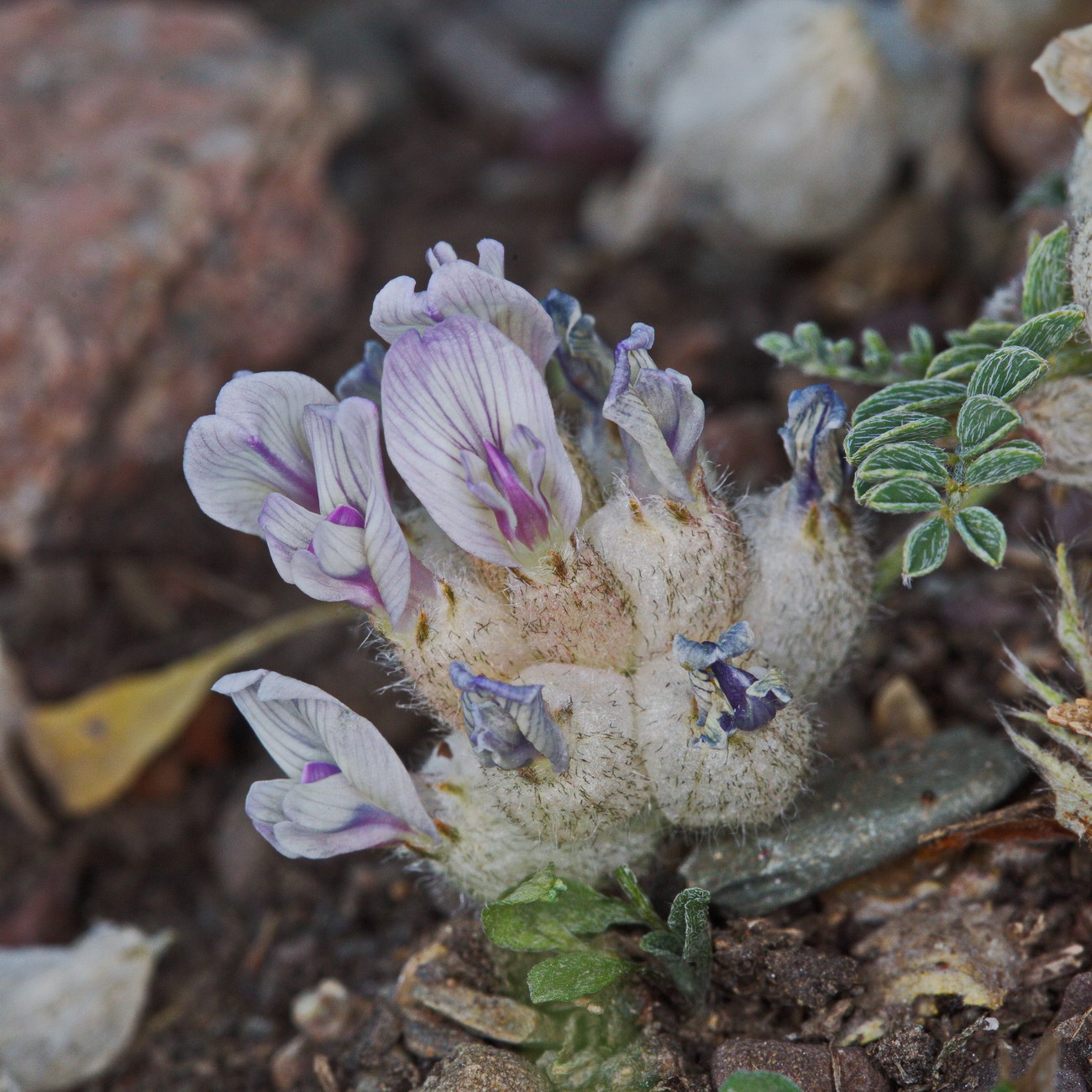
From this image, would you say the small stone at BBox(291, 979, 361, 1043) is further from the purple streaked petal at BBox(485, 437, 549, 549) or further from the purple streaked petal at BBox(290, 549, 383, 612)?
the purple streaked petal at BBox(485, 437, 549, 549)

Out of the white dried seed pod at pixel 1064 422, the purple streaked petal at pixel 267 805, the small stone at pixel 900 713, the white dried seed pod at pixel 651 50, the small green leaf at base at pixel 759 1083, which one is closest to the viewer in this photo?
the small green leaf at base at pixel 759 1083

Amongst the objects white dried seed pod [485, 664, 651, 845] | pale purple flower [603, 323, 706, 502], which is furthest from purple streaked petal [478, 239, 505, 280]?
white dried seed pod [485, 664, 651, 845]

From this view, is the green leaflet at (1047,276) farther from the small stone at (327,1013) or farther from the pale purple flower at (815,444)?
the small stone at (327,1013)

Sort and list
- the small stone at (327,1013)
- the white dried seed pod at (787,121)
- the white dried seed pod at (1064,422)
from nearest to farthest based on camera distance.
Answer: the white dried seed pod at (1064,422), the small stone at (327,1013), the white dried seed pod at (787,121)

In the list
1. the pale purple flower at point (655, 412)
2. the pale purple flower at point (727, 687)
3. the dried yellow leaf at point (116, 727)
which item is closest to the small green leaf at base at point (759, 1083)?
the pale purple flower at point (727, 687)

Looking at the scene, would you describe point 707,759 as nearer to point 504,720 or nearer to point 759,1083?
point 504,720

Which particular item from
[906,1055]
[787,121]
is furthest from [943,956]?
[787,121]

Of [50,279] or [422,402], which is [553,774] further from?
[50,279]
